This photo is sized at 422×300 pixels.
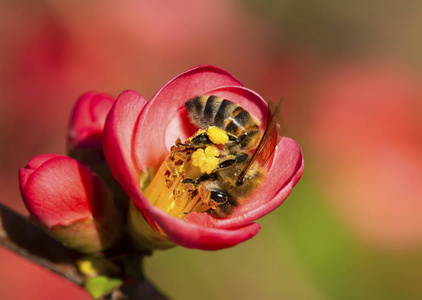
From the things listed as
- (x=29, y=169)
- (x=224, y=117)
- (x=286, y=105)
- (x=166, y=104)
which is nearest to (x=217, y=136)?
(x=224, y=117)

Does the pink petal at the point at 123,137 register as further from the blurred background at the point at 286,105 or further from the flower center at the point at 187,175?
the blurred background at the point at 286,105

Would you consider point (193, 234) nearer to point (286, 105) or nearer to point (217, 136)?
point (217, 136)

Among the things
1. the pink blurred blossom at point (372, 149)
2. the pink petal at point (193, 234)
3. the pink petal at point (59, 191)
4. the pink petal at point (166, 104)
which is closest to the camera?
the pink petal at point (193, 234)

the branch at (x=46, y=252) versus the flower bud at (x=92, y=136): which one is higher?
the flower bud at (x=92, y=136)

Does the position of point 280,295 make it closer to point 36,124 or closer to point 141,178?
point 36,124

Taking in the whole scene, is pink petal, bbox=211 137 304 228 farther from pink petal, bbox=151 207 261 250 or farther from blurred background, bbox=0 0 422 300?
blurred background, bbox=0 0 422 300

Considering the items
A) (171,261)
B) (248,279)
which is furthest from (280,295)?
(171,261)

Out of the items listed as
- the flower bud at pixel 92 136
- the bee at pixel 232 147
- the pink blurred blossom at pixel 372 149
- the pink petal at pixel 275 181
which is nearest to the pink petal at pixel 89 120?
the flower bud at pixel 92 136
